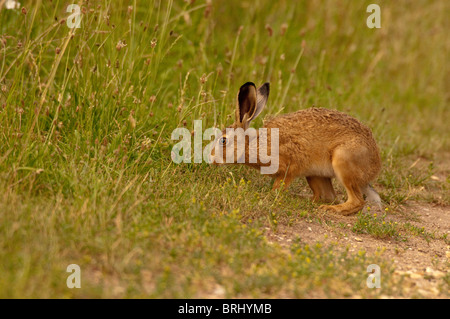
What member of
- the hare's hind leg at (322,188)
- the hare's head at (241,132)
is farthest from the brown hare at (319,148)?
the hare's hind leg at (322,188)

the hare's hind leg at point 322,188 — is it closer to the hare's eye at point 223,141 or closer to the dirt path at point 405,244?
the dirt path at point 405,244

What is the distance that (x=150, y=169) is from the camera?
4.92 m

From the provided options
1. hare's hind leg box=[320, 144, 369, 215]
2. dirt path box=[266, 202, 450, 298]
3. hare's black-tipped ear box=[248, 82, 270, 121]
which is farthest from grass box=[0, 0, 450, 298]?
hare's hind leg box=[320, 144, 369, 215]

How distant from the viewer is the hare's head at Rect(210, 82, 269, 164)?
17.9ft

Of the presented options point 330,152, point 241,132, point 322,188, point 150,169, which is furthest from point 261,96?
point 150,169

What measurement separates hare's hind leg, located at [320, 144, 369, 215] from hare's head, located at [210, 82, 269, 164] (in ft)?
2.90

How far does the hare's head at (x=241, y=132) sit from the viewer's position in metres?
5.46

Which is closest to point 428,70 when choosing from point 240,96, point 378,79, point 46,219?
point 378,79

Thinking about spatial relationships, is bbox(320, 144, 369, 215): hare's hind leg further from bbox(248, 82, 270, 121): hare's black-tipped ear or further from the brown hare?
bbox(248, 82, 270, 121): hare's black-tipped ear

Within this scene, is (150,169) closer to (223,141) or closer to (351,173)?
(223,141)

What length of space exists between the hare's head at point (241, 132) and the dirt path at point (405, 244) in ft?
3.36

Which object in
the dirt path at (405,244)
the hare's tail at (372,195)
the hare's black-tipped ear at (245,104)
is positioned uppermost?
the hare's black-tipped ear at (245,104)
